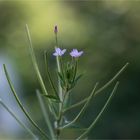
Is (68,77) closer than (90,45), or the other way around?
(68,77)

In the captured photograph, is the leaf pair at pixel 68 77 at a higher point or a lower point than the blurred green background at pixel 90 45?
higher

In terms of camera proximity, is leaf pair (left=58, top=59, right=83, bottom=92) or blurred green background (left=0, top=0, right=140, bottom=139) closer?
leaf pair (left=58, top=59, right=83, bottom=92)

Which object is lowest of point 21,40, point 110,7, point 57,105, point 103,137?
point 103,137

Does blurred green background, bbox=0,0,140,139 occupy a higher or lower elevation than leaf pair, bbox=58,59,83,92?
lower

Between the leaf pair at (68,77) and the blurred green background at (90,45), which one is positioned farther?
the blurred green background at (90,45)

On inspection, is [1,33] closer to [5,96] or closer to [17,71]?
[17,71]

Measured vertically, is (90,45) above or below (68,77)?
below

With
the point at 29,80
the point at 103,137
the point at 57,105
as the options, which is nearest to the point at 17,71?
the point at 29,80

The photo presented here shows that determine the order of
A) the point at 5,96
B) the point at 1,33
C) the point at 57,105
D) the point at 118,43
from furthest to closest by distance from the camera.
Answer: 1. the point at 1,33
2. the point at 118,43
3. the point at 5,96
4. the point at 57,105
